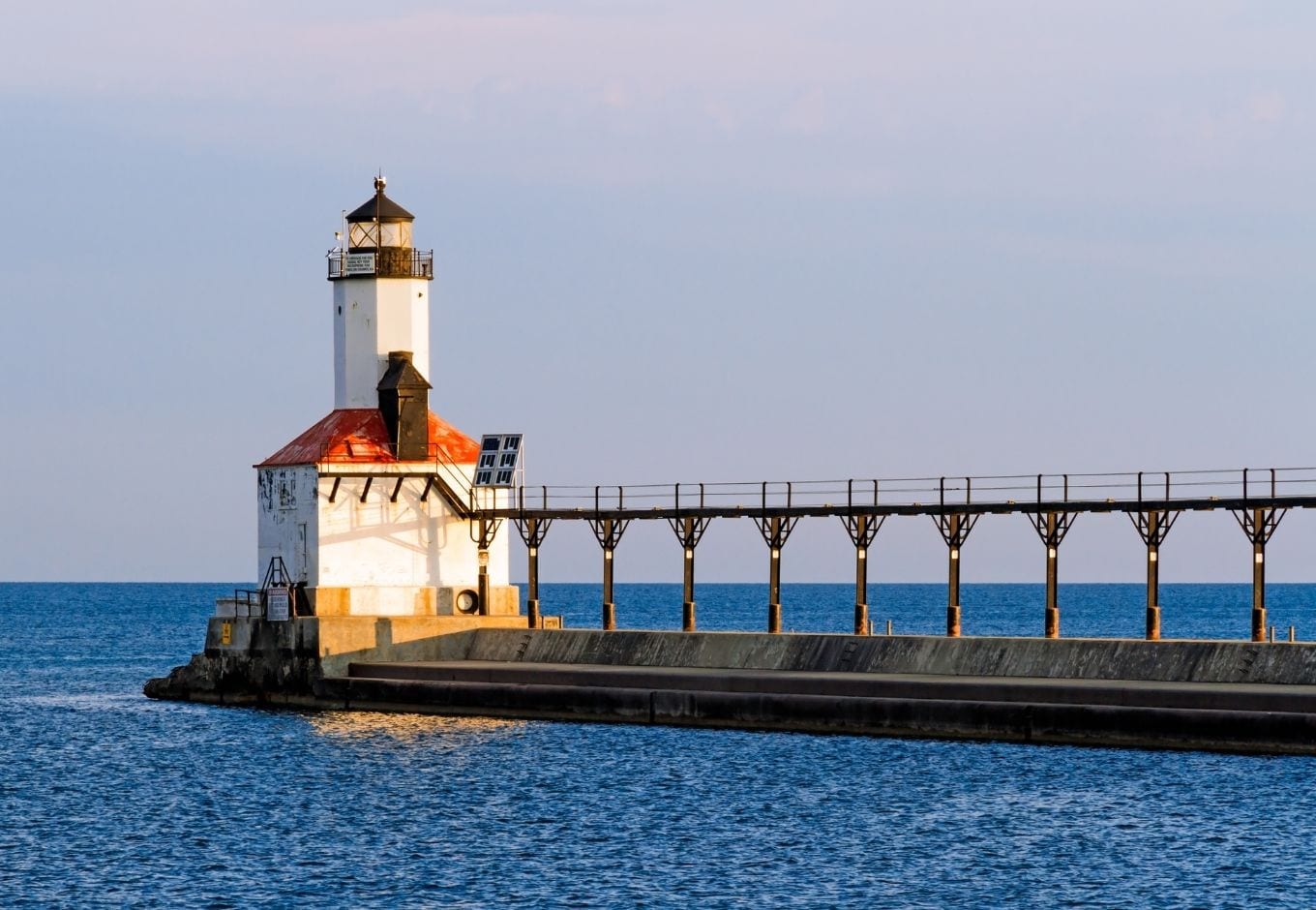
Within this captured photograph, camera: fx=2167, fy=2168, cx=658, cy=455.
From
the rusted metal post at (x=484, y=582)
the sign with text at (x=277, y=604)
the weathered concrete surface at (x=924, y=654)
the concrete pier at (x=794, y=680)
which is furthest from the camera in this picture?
the rusted metal post at (x=484, y=582)

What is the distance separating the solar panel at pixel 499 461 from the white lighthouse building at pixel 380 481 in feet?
1.25

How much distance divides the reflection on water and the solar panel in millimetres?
7962

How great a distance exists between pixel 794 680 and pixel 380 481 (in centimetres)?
1521

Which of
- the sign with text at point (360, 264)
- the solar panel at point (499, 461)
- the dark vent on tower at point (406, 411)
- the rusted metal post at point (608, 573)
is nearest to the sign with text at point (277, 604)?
the dark vent on tower at point (406, 411)

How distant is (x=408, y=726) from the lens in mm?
51375

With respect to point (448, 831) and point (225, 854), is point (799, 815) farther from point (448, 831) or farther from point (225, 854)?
point (225, 854)

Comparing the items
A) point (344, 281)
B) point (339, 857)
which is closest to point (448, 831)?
point (339, 857)

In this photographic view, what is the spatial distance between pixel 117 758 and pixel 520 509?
1476 cm

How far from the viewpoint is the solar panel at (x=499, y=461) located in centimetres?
5869

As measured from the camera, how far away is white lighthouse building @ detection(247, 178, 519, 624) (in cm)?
5691

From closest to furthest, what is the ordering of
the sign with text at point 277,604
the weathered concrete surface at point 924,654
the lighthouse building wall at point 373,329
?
the weathered concrete surface at point 924,654
the sign with text at point 277,604
the lighthouse building wall at point 373,329

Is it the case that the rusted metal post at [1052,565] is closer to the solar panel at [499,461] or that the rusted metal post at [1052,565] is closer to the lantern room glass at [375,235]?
the solar panel at [499,461]

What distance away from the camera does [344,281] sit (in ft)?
197

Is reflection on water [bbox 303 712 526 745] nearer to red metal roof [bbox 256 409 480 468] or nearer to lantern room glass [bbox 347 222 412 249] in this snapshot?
red metal roof [bbox 256 409 480 468]
